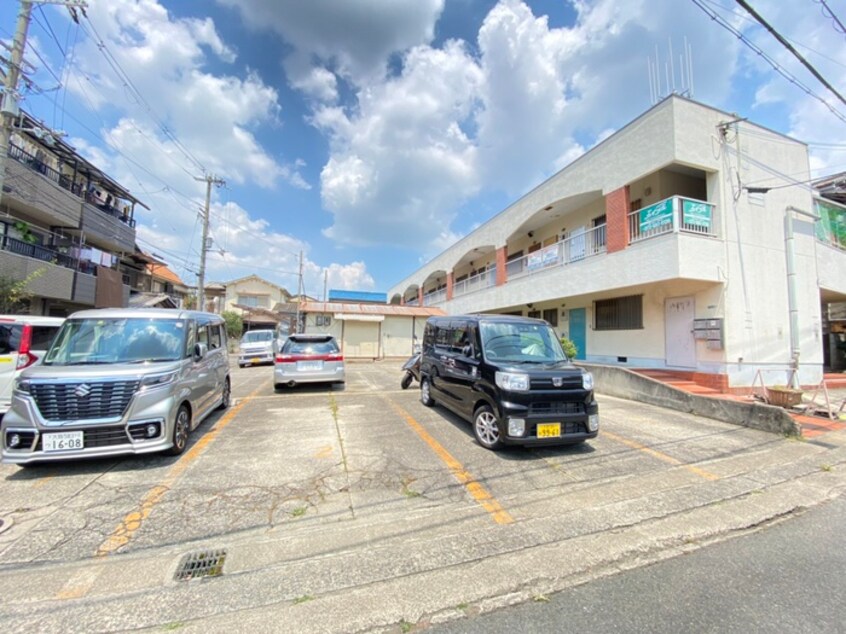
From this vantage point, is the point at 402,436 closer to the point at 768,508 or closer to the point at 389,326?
the point at 768,508

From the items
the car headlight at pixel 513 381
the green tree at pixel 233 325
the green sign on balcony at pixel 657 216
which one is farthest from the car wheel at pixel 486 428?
the green tree at pixel 233 325

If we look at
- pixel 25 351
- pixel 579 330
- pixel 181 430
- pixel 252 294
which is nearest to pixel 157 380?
pixel 181 430

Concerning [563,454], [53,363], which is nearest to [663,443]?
[563,454]

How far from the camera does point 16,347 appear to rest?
603cm

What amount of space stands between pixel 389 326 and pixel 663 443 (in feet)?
56.4

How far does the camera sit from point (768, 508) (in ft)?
11.1

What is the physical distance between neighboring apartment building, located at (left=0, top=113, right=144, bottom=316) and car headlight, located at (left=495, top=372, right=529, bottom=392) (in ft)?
46.4

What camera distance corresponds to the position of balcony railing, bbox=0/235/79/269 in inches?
476

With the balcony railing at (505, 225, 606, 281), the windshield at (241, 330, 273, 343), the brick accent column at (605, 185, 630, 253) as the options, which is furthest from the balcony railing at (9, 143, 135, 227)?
the brick accent column at (605, 185, 630, 253)

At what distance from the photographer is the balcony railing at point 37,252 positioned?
12094 mm

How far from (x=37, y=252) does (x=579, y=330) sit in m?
20.6

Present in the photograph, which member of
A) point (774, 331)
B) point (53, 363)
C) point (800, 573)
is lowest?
point (800, 573)

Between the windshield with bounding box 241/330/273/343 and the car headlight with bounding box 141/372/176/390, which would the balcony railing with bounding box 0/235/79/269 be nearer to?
the windshield with bounding box 241/330/273/343

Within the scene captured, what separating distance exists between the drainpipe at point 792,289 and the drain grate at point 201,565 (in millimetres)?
11693
